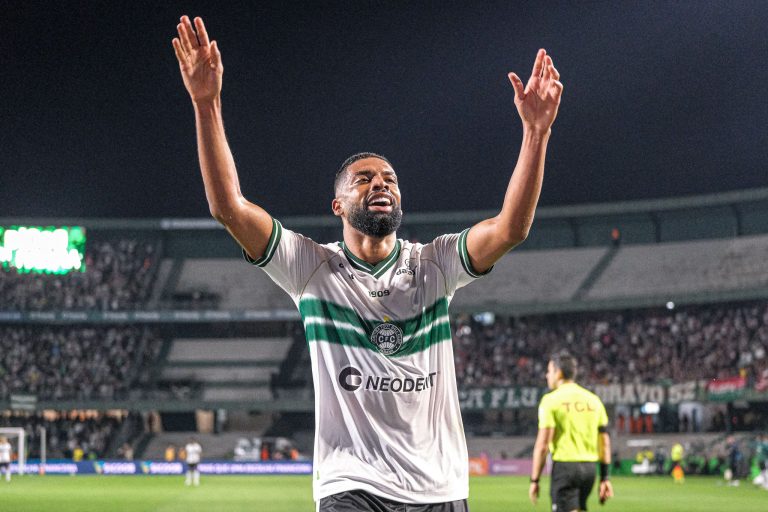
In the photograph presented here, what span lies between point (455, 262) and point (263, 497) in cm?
2571

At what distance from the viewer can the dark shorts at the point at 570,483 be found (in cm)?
1150

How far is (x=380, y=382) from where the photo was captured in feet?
15.2

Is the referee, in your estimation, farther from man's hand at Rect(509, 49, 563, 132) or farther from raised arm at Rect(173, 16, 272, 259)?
raised arm at Rect(173, 16, 272, 259)

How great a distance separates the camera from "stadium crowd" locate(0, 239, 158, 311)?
61438mm

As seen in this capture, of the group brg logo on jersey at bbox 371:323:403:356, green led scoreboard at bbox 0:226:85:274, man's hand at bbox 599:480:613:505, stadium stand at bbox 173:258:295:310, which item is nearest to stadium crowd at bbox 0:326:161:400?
green led scoreboard at bbox 0:226:85:274

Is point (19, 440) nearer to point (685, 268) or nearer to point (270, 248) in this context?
point (685, 268)

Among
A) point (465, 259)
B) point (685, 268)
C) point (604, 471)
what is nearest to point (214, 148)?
point (465, 259)

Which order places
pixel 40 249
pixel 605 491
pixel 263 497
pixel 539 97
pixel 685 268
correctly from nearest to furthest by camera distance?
pixel 539 97 → pixel 605 491 → pixel 263 497 → pixel 685 268 → pixel 40 249

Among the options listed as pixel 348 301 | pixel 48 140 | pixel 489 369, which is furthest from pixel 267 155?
pixel 348 301

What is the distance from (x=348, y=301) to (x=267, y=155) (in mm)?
62341

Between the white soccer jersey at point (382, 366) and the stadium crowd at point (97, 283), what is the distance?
58273 millimetres

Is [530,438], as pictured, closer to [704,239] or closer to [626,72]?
[704,239]

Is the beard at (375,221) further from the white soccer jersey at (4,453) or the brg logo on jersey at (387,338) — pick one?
the white soccer jersey at (4,453)

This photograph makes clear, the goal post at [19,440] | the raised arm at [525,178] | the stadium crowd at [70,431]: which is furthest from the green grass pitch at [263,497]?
the raised arm at [525,178]
